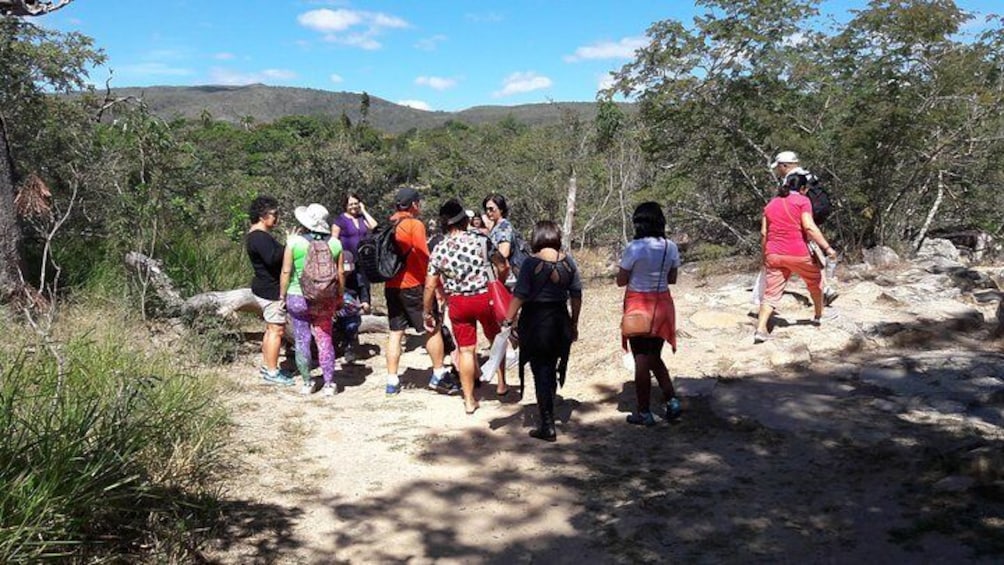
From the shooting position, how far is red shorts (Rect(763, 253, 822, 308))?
5.63 metres

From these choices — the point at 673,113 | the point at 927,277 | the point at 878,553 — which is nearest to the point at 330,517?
the point at 878,553

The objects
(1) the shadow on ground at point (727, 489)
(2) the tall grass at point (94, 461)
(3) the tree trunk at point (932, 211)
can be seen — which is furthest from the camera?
(3) the tree trunk at point (932, 211)

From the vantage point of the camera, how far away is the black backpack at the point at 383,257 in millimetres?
5465

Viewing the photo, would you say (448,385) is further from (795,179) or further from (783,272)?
(795,179)

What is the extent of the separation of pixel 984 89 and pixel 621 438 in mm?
7184

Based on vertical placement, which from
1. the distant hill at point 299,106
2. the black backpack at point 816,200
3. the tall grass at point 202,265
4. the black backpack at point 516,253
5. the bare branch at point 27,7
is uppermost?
the distant hill at point 299,106

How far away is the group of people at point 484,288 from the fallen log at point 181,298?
2.73ft

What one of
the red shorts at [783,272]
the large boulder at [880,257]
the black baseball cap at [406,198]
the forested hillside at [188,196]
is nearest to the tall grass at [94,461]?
the forested hillside at [188,196]

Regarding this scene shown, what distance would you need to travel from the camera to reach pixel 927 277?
314 inches

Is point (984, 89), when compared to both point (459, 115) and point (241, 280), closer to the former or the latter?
point (241, 280)

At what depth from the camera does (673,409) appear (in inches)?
186

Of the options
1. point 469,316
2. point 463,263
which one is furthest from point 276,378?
point 463,263

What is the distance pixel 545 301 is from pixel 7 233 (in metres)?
4.85

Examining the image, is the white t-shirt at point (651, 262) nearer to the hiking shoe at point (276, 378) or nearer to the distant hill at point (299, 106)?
the hiking shoe at point (276, 378)
